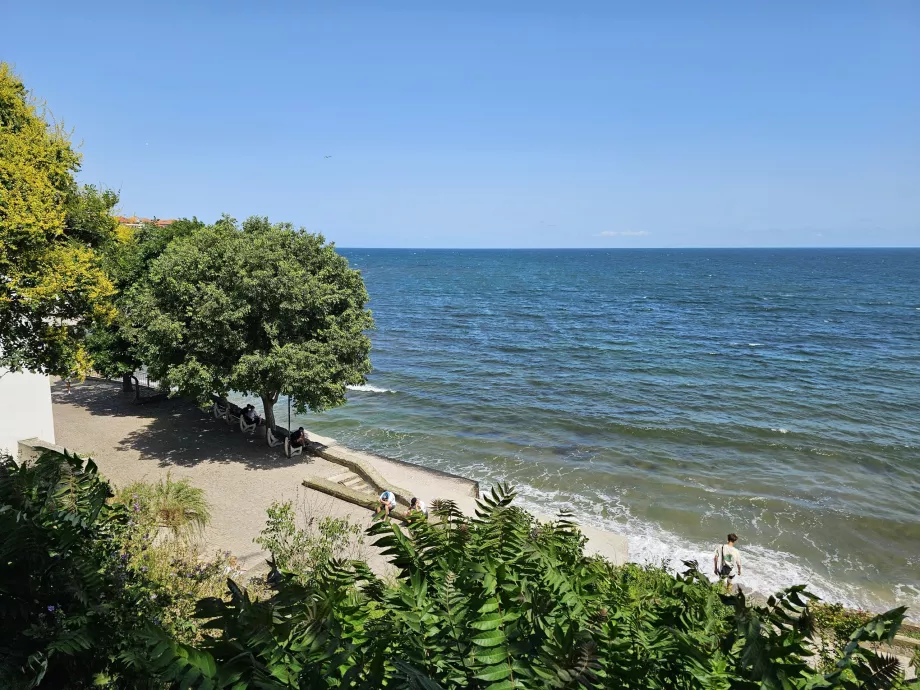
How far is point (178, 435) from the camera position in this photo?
2234cm

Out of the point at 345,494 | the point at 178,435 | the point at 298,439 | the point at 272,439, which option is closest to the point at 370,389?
the point at 272,439

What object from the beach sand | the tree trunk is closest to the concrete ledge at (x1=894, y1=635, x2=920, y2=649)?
the beach sand

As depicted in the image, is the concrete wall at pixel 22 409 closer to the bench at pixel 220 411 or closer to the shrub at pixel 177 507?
the shrub at pixel 177 507

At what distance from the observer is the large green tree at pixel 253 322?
61.2ft

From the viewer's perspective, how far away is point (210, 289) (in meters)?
18.8

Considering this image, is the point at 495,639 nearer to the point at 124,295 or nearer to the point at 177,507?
the point at 177,507

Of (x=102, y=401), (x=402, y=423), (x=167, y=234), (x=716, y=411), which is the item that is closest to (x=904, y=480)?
(x=716, y=411)

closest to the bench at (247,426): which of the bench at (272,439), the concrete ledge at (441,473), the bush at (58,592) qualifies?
the bench at (272,439)

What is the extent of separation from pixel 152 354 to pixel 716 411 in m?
26.5

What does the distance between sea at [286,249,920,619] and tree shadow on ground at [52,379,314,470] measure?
531 centimetres

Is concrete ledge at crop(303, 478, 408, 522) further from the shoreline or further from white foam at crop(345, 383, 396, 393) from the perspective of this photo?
white foam at crop(345, 383, 396, 393)

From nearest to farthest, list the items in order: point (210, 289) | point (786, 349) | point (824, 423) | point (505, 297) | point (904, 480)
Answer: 1. point (210, 289)
2. point (904, 480)
3. point (824, 423)
4. point (786, 349)
5. point (505, 297)

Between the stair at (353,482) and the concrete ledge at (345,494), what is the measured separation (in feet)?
2.00

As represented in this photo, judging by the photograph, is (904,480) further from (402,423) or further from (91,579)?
(91,579)
